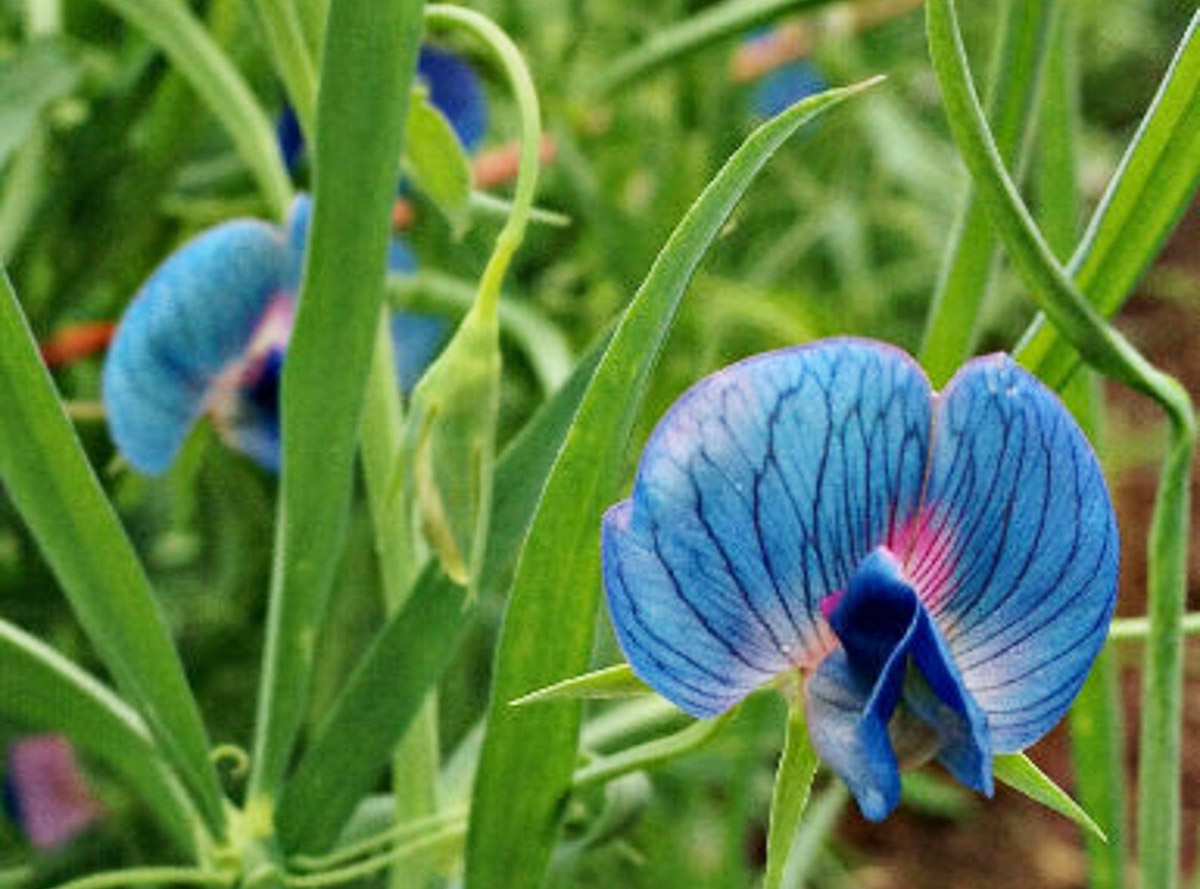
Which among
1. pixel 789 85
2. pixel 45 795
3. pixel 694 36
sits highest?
pixel 694 36

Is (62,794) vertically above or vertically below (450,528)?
below

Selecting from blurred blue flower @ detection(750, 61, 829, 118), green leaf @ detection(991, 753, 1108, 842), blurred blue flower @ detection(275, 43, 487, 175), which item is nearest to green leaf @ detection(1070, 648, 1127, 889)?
green leaf @ detection(991, 753, 1108, 842)

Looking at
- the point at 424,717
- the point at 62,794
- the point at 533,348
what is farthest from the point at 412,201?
the point at 424,717

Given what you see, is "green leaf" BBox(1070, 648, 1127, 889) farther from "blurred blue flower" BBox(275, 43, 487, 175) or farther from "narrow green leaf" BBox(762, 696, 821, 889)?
"blurred blue flower" BBox(275, 43, 487, 175)

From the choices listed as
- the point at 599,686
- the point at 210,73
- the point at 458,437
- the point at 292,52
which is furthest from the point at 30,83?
the point at 599,686

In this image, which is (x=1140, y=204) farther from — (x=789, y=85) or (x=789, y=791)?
(x=789, y=85)

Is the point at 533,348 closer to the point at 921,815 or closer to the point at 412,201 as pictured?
the point at 412,201
